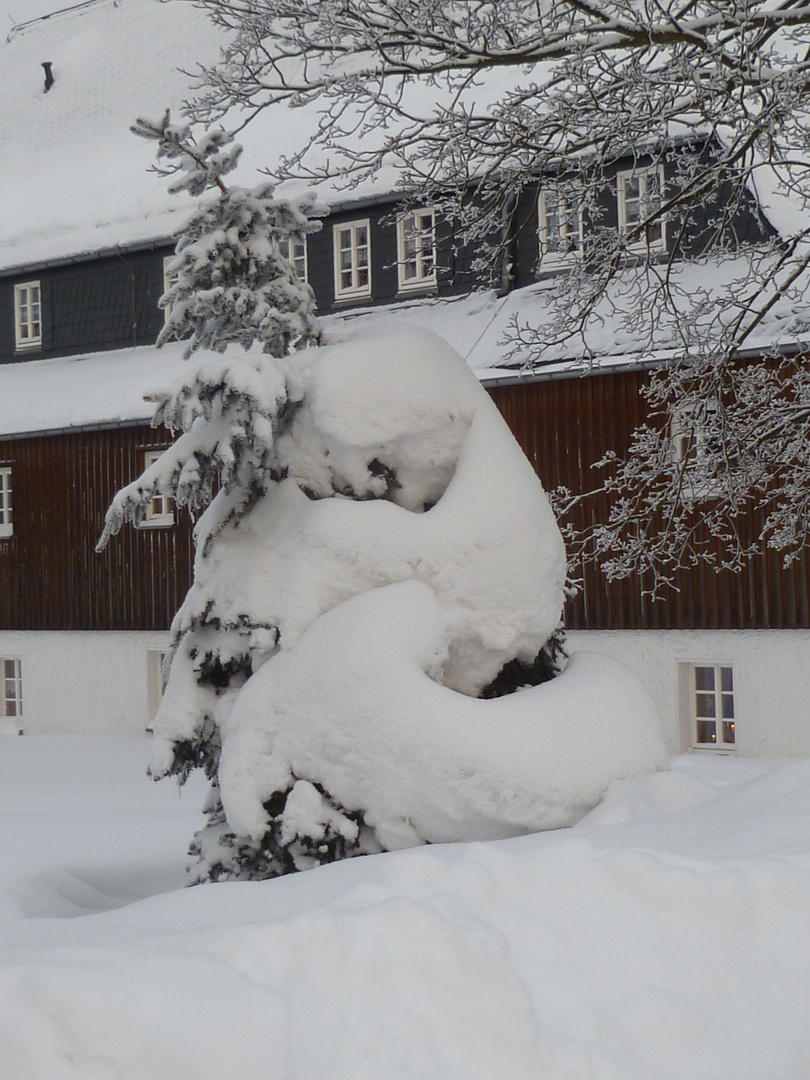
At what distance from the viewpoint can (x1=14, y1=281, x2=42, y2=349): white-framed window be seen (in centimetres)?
2312

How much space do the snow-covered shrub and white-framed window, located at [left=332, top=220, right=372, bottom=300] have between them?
12.5 m

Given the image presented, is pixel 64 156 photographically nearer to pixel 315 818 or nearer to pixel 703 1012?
pixel 315 818

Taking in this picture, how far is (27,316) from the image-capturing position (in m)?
23.3

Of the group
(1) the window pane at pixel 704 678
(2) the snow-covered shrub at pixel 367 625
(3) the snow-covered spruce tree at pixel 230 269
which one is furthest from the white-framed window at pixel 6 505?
(2) the snow-covered shrub at pixel 367 625

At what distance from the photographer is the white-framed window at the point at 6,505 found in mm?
21875

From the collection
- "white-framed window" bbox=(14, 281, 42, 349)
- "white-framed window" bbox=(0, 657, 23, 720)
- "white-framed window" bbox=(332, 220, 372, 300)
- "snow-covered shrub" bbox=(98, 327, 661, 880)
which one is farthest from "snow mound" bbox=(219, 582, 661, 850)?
"white-framed window" bbox=(14, 281, 42, 349)

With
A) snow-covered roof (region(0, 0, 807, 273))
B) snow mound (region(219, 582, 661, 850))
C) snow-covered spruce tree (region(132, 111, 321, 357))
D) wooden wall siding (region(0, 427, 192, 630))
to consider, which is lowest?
snow mound (region(219, 582, 661, 850))

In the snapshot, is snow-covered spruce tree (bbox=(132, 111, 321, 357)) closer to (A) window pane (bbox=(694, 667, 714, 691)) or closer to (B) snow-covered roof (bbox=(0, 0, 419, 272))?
(A) window pane (bbox=(694, 667, 714, 691))

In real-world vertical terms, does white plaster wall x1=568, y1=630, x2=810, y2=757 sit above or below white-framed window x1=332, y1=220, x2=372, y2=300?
below

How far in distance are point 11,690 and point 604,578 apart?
38.0ft

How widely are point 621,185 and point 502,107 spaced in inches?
367

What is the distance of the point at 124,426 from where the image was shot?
19.8 meters

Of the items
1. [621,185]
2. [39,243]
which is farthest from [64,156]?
[621,185]

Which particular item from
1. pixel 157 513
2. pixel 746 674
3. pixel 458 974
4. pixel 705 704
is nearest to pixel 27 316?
pixel 157 513
